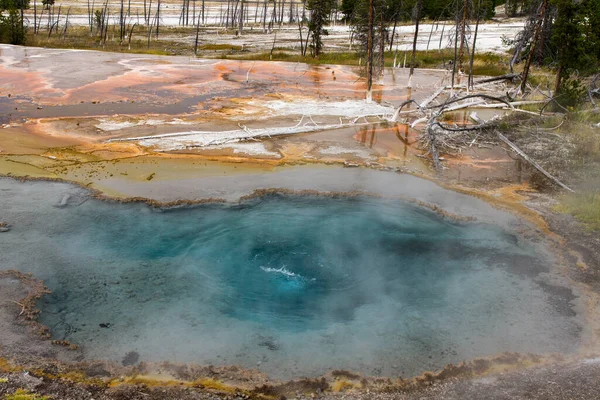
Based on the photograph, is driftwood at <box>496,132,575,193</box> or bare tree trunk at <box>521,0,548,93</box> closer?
driftwood at <box>496,132,575,193</box>

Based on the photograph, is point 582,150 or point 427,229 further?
point 582,150

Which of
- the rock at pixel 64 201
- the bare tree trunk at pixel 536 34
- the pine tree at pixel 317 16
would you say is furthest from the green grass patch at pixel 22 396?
the pine tree at pixel 317 16

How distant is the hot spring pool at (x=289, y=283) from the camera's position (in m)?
7.86

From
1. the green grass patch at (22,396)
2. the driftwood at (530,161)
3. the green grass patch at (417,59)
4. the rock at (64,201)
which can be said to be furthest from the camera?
the green grass patch at (417,59)

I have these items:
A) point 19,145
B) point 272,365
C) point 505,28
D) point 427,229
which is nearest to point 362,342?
point 272,365

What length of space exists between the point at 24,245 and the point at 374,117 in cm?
1505

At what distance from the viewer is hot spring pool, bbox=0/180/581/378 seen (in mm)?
7859

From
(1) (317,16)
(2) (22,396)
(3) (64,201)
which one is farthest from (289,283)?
(1) (317,16)

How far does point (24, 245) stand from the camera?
10.5 metres

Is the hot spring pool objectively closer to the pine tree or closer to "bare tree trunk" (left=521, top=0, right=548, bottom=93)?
"bare tree trunk" (left=521, top=0, right=548, bottom=93)

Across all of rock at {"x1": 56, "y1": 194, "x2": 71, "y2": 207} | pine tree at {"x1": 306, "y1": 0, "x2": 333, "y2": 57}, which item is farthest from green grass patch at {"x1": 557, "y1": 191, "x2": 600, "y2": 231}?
pine tree at {"x1": 306, "y1": 0, "x2": 333, "y2": 57}

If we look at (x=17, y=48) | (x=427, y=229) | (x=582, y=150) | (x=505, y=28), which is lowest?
(x=427, y=229)

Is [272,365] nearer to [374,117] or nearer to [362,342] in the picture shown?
[362,342]

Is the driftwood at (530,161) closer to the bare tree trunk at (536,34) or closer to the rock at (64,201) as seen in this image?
the bare tree trunk at (536,34)
